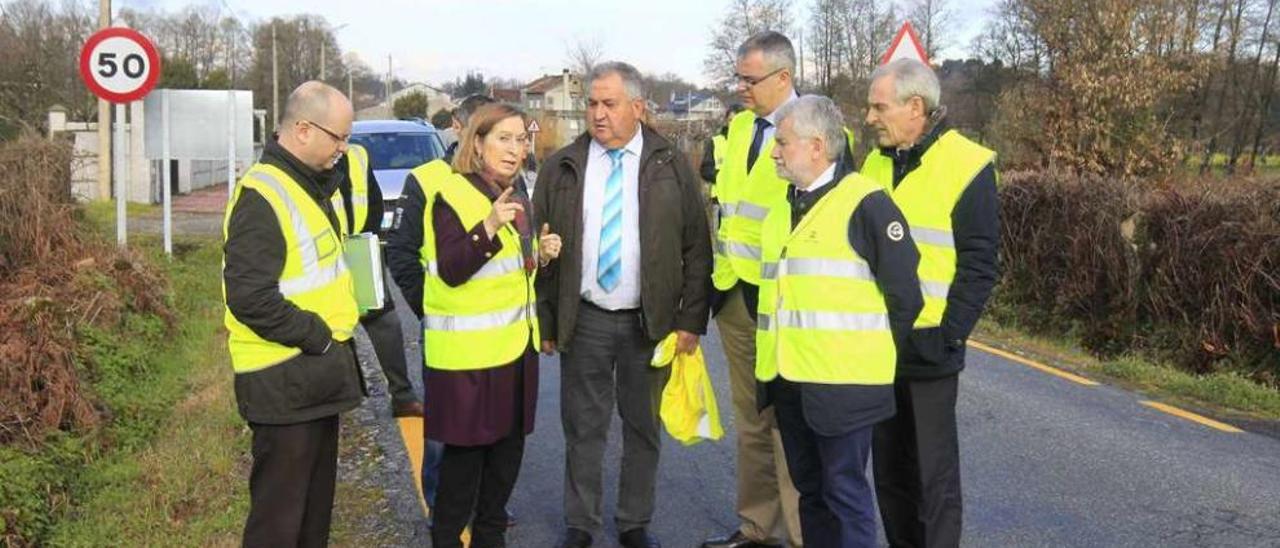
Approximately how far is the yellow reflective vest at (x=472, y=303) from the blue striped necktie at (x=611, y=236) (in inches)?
18.0

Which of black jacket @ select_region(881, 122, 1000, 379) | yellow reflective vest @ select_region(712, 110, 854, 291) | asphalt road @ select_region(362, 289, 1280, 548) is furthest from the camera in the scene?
asphalt road @ select_region(362, 289, 1280, 548)

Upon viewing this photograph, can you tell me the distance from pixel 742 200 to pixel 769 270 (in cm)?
61

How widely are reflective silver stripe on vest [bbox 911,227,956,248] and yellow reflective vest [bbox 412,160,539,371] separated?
152cm

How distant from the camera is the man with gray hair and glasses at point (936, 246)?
12.6 feet

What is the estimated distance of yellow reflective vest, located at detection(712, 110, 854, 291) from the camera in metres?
4.48

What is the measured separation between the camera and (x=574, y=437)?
4.75 meters

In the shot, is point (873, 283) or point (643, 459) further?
point (643, 459)

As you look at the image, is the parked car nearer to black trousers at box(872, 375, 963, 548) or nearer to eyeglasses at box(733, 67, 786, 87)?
eyeglasses at box(733, 67, 786, 87)

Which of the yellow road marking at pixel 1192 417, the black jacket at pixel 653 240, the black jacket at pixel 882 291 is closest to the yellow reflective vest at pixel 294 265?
the black jacket at pixel 653 240

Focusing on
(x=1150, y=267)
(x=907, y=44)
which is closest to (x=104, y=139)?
(x=907, y=44)

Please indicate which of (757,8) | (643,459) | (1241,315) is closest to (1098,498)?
(643,459)

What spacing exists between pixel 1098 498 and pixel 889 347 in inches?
93.5

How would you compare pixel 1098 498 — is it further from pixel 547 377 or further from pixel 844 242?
pixel 547 377

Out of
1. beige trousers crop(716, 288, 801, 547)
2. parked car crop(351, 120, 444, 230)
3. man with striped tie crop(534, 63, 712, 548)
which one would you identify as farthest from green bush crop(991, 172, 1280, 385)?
parked car crop(351, 120, 444, 230)
